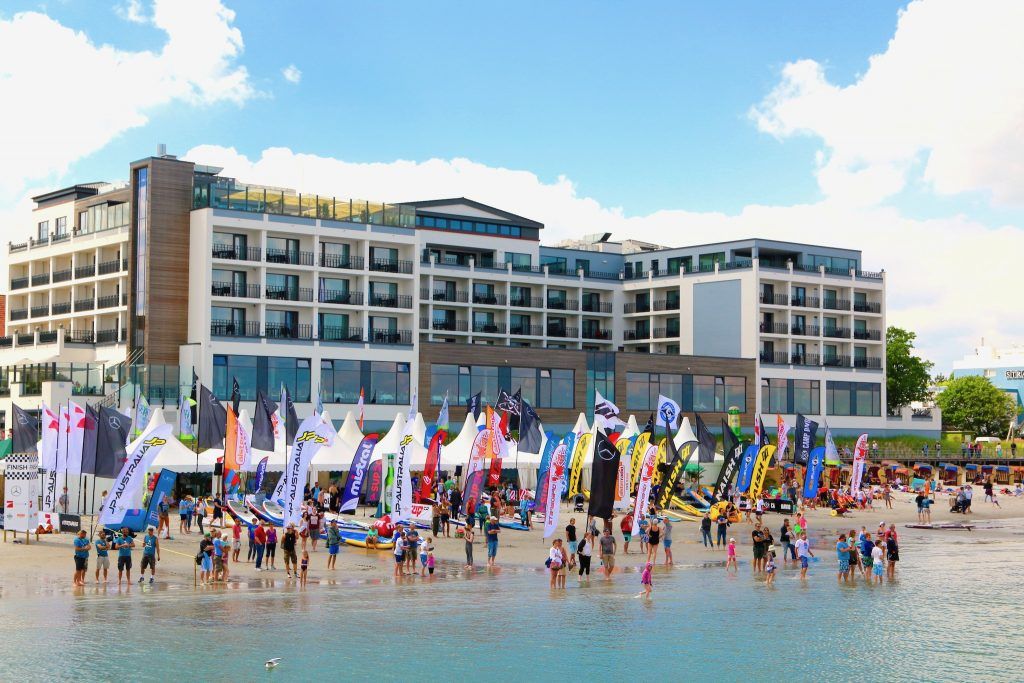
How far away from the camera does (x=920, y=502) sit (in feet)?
224

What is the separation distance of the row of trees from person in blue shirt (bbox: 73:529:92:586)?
109 meters

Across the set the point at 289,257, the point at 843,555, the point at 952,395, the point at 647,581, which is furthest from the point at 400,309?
the point at 952,395

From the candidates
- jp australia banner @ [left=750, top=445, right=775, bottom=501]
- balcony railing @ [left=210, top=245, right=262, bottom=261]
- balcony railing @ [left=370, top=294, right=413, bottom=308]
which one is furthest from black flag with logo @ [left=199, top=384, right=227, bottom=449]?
balcony railing @ [left=370, top=294, right=413, bottom=308]

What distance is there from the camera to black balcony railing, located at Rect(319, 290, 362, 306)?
89750mm

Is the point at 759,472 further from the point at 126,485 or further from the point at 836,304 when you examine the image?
the point at 836,304

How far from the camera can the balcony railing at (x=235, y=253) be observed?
84.9 m

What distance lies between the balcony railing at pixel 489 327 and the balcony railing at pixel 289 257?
2570 cm

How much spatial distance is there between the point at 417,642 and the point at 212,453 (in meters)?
32.9

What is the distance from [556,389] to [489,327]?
50.4 feet

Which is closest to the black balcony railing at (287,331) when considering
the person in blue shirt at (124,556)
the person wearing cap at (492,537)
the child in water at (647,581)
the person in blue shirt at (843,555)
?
the person wearing cap at (492,537)

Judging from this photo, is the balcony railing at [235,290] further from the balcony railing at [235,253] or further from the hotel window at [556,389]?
the hotel window at [556,389]

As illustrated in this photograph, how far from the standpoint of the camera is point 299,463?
149 feet

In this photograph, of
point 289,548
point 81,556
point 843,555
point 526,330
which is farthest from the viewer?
point 526,330

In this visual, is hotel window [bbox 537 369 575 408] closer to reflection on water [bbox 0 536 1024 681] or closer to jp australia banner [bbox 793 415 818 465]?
jp australia banner [bbox 793 415 818 465]
